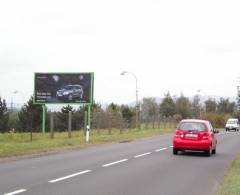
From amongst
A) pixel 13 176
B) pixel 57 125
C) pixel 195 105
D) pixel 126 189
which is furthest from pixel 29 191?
pixel 195 105

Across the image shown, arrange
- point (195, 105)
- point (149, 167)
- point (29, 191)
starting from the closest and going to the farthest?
point (29, 191), point (149, 167), point (195, 105)

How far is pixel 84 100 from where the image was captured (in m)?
44.8

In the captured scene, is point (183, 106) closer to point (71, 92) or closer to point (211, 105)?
point (211, 105)

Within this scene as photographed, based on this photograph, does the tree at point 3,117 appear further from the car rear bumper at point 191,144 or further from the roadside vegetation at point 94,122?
the car rear bumper at point 191,144

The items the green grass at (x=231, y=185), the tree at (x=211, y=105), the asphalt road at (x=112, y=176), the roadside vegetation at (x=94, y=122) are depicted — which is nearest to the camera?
the green grass at (x=231, y=185)

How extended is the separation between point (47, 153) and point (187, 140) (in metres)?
5.81

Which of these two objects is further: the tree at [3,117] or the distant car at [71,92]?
the tree at [3,117]

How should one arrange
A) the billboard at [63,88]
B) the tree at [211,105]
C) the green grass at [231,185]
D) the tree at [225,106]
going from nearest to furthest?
the green grass at [231,185]
the billboard at [63,88]
the tree at [211,105]
the tree at [225,106]

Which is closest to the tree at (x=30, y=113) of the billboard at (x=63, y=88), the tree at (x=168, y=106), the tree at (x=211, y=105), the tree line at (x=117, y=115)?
the tree line at (x=117, y=115)

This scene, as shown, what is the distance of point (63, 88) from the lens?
4562 centimetres

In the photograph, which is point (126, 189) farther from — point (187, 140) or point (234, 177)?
point (187, 140)

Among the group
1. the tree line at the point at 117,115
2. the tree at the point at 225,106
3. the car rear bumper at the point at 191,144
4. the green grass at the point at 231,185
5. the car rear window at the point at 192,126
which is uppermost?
the tree at the point at 225,106

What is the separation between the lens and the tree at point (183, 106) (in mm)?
113963

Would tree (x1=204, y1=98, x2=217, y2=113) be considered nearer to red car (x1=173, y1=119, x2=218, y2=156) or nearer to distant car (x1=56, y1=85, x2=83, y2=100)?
distant car (x1=56, y1=85, x2=83, y2=100)
